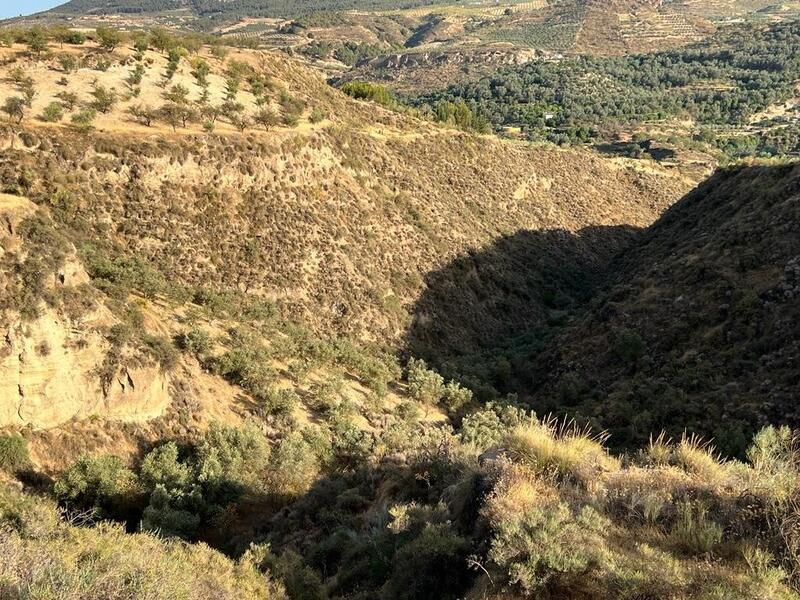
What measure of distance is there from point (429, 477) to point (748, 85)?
12359 centimetres

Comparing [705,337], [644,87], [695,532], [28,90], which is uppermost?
[644,87]

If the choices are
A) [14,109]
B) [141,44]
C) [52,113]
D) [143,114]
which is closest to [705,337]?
[143,114]

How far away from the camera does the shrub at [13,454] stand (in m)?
12.7

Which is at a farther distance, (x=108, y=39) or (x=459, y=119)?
(x=459, y=119)

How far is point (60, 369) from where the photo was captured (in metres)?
14.2

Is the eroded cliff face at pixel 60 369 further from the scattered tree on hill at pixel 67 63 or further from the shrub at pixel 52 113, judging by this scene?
the scattered tree on hill at pixel 67 63

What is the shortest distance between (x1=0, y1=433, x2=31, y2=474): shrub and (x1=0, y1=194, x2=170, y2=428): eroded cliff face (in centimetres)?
58

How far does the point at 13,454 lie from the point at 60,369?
227cm

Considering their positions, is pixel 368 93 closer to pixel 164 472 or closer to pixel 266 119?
pixel 266 119

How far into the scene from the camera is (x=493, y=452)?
27.2ft

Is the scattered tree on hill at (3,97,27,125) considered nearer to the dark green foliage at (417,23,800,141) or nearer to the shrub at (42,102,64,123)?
the shrub at (42,102,64,123)

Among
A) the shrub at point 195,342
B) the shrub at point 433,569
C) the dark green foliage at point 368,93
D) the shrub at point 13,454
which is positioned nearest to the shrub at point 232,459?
the shrub at point 195,342

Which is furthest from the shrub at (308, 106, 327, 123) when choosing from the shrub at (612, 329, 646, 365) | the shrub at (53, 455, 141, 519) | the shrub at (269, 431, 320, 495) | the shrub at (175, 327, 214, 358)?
the shrub at (53, 455, 141, 519)

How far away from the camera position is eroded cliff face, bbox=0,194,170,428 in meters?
13.6
